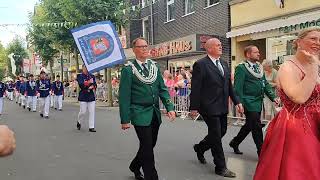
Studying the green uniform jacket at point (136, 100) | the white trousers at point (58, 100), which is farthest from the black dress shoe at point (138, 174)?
the white trousers at point (58, 100)

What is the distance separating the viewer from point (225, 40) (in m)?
20.2

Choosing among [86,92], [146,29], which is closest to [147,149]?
[86,92]

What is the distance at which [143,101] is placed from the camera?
5.92m

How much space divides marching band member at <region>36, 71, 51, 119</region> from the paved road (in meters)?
5.07

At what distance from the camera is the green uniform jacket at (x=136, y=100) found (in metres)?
5.84

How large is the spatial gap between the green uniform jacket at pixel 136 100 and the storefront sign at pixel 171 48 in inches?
606

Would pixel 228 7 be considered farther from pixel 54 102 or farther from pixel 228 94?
pixel 228 94

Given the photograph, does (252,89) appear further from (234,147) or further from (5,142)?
(5,142)

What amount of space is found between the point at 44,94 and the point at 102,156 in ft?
35.2

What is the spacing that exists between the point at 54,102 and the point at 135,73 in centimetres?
1780

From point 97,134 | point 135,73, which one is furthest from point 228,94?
point 97,134

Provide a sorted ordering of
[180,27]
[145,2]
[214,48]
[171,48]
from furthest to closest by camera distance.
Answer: [145,2], [180,27], [171,48], [214,48]

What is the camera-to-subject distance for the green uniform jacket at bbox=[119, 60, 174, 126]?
230 inches

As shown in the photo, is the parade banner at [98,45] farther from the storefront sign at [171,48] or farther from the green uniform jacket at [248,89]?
the storefront sign at [171,48]
